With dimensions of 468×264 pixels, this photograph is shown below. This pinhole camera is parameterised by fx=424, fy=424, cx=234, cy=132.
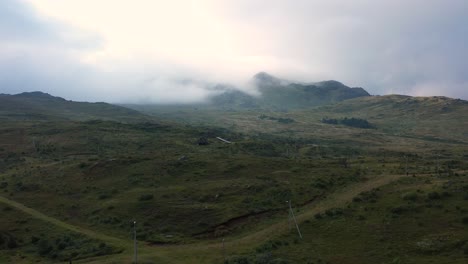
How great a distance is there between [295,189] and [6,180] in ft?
200

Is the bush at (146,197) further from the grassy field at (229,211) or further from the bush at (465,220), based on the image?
the bush at (465,220)

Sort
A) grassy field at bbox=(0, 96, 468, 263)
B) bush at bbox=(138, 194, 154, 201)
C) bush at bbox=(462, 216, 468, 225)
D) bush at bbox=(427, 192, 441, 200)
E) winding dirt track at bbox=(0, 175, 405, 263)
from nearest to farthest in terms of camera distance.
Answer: winding dirt track at bbox=(0, 175, 405, 263), grassy field at bbox=(0, 96, 468, 263), bush at bbox=(462, 216, 468, 225), bush at bbox=(427, 192, 441, 200), bush at bbox=(138, 194, 154, 201)

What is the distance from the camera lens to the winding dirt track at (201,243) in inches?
1909

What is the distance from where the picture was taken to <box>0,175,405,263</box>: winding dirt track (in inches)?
1909

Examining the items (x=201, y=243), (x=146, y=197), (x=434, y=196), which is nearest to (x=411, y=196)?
(x=434, y=196)

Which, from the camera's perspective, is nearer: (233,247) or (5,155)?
(233,247)

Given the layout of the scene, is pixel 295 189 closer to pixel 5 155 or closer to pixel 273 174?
pixel 273 174

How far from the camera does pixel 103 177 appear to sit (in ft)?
279

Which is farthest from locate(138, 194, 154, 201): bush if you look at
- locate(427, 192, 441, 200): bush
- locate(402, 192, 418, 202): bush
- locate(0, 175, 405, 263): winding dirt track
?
locate(427, 192, 441, 200): bush

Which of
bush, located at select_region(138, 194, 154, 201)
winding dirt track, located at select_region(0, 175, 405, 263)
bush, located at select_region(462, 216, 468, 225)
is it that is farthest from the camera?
bush, located at select_region(138, 194, 154, 201)

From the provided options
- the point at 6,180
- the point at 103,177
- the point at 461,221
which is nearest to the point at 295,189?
the point at 461,221

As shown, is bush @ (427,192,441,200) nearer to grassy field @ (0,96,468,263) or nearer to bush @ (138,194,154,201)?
grassy field @ (0,96,468,263)

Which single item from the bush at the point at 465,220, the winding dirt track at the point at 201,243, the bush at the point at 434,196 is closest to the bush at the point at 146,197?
the winding dirt track at the point at 201,243

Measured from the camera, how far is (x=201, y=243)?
54344 mm
